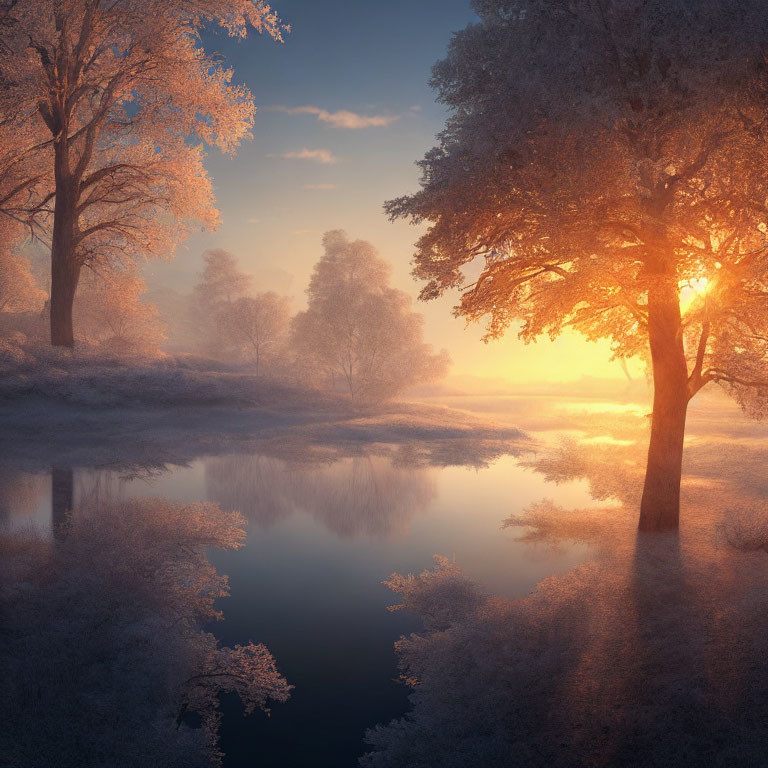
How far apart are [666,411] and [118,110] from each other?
22.1m

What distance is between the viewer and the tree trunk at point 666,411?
399 inches

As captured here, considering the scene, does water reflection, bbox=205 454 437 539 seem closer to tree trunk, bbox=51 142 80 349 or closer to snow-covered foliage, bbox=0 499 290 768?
snow-covered foliage, bbox=0 499 290 768

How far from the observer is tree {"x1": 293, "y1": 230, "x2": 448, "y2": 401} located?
121 ft

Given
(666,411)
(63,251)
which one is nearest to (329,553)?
(666,411)

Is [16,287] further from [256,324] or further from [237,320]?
[256,324]

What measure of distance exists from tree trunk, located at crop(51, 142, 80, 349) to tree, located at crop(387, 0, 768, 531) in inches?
651

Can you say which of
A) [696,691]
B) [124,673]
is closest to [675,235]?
[696,691]

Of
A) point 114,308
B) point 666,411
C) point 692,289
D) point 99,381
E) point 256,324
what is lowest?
point 666,411

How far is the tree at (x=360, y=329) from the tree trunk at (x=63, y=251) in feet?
59.0

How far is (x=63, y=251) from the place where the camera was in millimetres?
20109

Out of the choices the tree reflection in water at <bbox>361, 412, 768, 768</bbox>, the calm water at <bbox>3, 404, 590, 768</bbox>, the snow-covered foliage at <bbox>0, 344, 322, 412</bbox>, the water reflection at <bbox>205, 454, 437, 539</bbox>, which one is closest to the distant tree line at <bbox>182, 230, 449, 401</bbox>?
the snow-covered foliage at <bbox>0, 344, 322, 412</bbox>

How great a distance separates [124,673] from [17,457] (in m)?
11.3

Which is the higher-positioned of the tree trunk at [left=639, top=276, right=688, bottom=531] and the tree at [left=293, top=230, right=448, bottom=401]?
the tree at [left=293, top=230, right=448, bottom=401]

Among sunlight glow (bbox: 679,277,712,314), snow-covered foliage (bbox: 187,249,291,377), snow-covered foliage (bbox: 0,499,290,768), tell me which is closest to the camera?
snow-covered foliage (bbox: 0,499,290,768)
